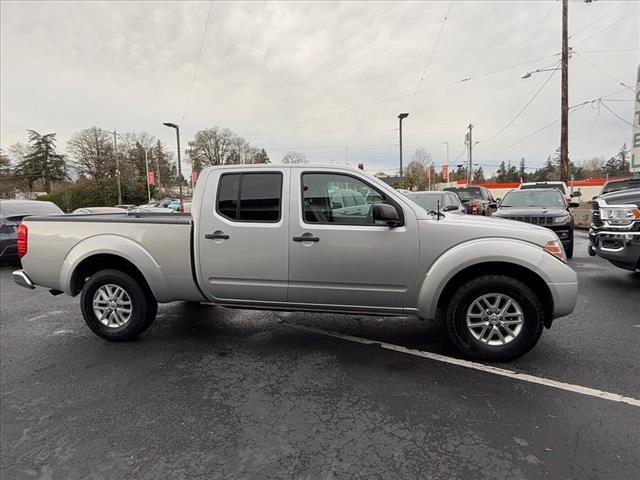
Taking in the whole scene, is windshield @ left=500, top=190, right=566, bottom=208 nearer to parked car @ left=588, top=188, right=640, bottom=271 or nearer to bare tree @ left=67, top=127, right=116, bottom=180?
parked car @ left=588, top=188, right=640, bottom=271

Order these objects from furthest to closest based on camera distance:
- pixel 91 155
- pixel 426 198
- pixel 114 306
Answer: pixel 91 155
pixel 426 198
pixel 114 306

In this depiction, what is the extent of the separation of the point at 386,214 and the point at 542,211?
699 cm

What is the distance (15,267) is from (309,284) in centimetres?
992

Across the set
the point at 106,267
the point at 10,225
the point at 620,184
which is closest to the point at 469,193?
the point at 620,184

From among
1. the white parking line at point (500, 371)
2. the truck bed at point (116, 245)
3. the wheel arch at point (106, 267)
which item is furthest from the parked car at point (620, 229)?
the wheel arch at point (106, 267)

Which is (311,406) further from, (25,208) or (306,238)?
(25,208)

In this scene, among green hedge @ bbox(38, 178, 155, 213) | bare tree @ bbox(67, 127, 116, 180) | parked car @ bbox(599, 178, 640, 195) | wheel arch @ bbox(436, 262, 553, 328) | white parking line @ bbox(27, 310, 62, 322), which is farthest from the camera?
bare tree @ bbox(67, 127, 116, 180)

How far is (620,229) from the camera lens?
6.39 meters

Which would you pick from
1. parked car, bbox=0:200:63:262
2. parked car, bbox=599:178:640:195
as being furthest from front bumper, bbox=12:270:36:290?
parked car, bbox=599:178:640:195

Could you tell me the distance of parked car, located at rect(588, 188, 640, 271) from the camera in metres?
6.25

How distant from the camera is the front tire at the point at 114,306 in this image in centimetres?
444

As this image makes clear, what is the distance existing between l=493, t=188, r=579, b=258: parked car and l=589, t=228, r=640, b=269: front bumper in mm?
1983

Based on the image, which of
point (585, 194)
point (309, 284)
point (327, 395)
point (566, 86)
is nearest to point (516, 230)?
point (309, 284)

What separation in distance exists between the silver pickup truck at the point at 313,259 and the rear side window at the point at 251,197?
0.01 m
